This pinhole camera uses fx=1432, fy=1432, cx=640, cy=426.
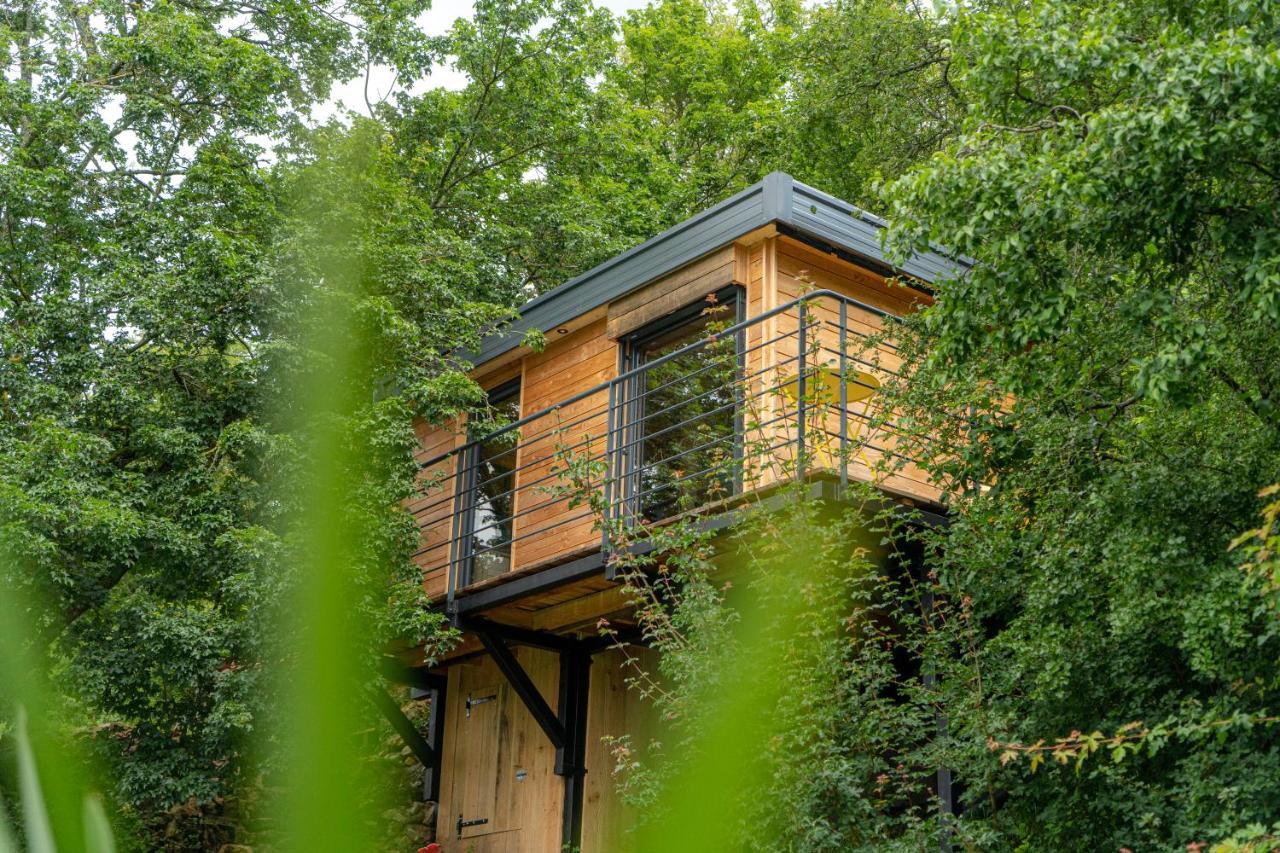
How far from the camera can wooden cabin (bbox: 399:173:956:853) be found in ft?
29.6

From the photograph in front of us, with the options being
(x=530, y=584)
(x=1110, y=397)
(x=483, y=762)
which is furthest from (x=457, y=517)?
(x=1110, y=397)

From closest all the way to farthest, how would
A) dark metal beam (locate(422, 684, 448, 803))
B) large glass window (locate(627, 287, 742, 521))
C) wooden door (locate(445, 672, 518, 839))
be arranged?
large glass window (locate(627, 287, 742, 521)) < wooden door (locate(445, 672, 518, 839)) < dark metal beam (locate(422, 684, 448, 803))

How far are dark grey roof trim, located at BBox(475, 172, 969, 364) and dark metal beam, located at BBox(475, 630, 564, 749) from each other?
250 cm

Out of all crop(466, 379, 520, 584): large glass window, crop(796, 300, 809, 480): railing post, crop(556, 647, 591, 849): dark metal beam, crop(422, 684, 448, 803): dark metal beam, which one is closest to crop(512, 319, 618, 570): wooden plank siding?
crop(466, 379, 520, 584): large glass window

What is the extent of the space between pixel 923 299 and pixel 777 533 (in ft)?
12.0

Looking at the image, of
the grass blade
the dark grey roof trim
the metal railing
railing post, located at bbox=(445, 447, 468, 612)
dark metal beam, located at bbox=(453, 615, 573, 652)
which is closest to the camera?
the grass blade

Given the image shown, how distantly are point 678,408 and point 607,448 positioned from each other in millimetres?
631

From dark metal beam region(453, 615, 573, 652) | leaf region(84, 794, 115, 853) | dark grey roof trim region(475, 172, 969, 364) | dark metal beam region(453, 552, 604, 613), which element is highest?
dark grey roof trim region(475, 172, 969, 364)

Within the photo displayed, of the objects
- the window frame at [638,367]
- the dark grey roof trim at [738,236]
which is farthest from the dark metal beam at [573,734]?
the dark grey roof trim at [738,236]

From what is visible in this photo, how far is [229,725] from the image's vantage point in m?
9.21

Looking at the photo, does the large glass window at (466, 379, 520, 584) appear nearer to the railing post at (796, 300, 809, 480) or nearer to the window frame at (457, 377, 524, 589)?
the window frame at (457, 377, 524, 589)

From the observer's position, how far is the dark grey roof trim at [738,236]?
9656mm

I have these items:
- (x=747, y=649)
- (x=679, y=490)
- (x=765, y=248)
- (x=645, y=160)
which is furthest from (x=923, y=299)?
(x=747, y=649)

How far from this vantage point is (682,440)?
10.5 metres
